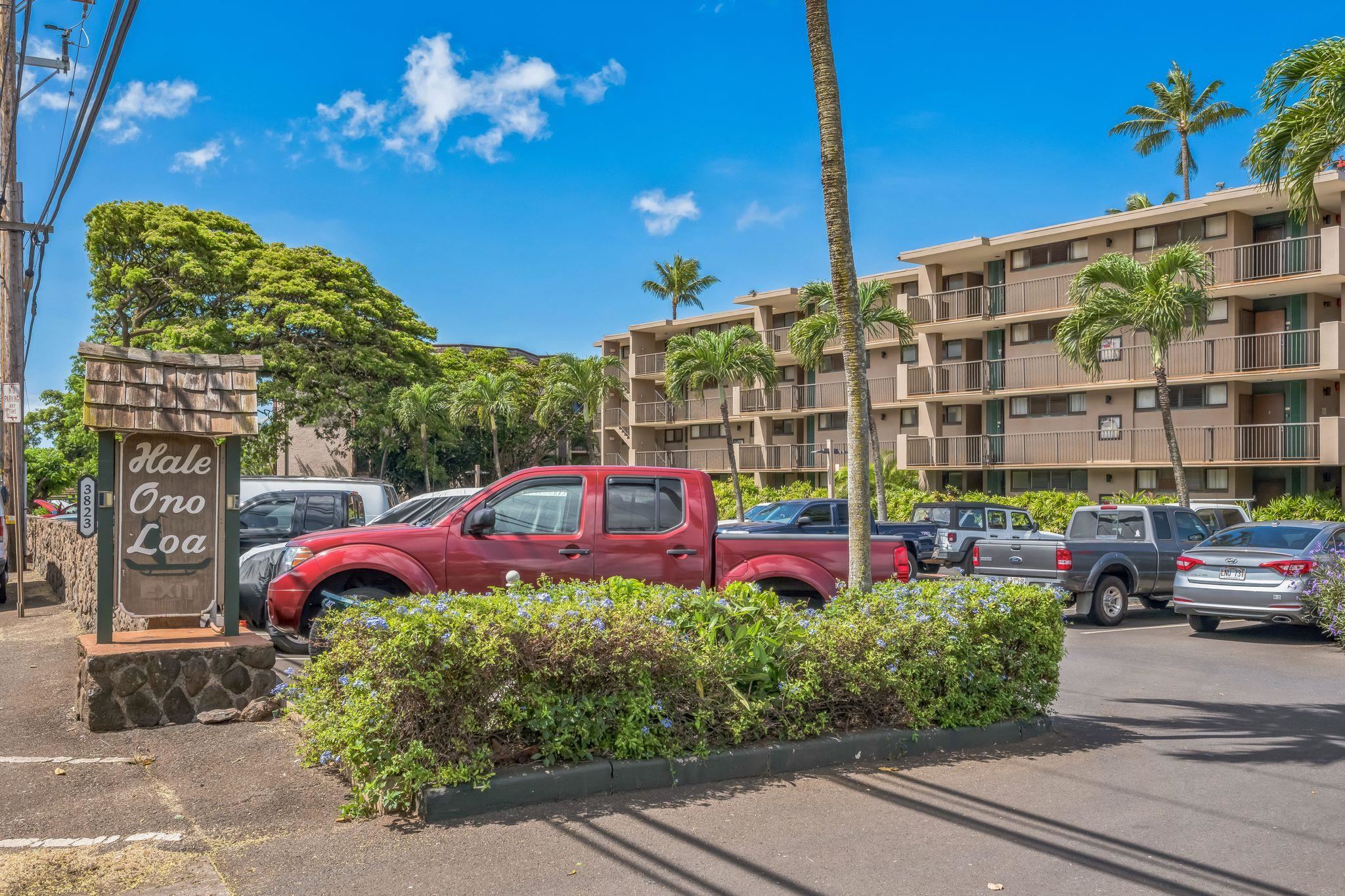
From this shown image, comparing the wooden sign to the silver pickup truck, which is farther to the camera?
the silver pickup truck

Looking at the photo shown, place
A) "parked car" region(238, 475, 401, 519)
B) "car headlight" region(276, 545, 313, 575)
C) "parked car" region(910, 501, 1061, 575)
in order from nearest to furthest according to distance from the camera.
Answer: "car headlight" region(276, 545, 313, 575) → "parked car" region(238, 475, 401, 519) → "parked car" region(910, 501, 1061, 575)

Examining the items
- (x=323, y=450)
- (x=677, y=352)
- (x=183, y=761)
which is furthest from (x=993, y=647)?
(x=323, y=450)

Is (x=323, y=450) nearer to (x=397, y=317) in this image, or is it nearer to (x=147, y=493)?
(x=397, y=317)

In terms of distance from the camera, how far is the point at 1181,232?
111ft

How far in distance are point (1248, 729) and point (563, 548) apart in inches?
226

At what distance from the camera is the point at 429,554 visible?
9.75 meters

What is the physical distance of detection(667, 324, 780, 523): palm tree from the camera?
4016 cm

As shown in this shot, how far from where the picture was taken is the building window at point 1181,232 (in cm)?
3294

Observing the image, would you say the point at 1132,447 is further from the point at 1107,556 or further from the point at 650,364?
the point at 650,364

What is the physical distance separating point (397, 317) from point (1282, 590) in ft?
119

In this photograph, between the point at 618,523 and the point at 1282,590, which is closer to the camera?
the point at 618,523

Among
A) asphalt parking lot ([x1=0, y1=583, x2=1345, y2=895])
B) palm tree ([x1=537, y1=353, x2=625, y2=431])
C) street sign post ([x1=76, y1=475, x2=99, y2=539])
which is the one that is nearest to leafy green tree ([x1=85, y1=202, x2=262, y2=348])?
palm tree ([x1=537, y1=353, x2=625, y2=431])

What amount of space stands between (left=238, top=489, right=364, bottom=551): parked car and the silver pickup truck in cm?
986

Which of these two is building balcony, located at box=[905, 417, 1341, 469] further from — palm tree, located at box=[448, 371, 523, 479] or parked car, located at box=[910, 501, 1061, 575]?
palm tree, located at box=[448, 371, 523, 479]
